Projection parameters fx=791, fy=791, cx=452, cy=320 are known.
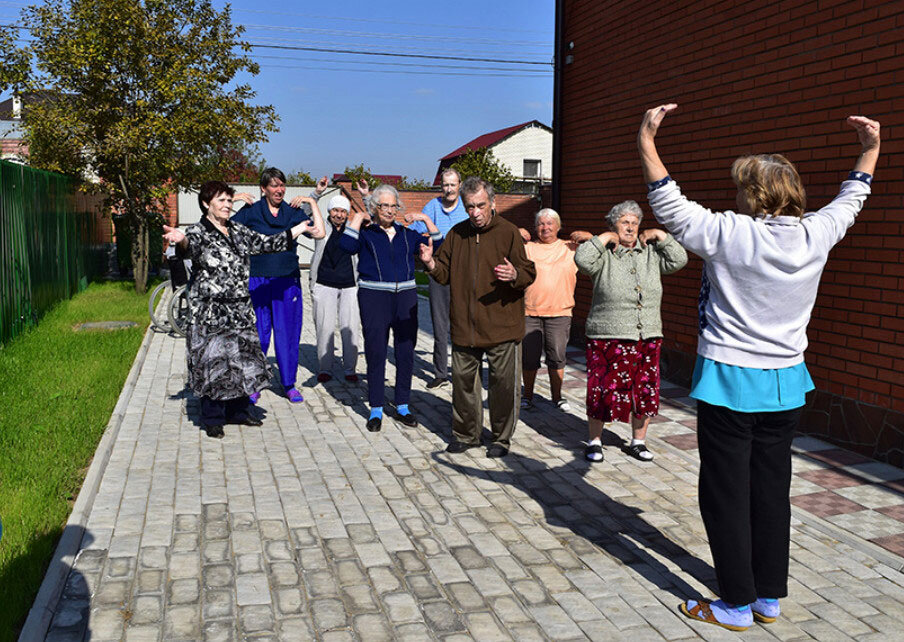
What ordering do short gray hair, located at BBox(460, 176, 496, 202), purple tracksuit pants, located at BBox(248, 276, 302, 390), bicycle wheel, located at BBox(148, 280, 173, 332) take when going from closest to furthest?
short gray hair, located at BBox(460, 176, 496, 202) < purple tracksuit pants, located at BBox(248, 276, 302, 390) < bicycle wheel, located at BBox(148, 280, 173, 332)

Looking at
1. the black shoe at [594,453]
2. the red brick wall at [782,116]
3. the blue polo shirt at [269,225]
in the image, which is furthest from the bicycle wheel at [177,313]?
the black shoe at [594,453]

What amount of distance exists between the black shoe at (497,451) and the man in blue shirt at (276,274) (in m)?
2.36

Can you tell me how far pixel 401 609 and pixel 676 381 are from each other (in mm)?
5495

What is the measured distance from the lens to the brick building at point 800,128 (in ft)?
18.9

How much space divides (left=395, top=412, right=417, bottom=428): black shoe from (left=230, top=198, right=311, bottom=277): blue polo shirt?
1682 millimetres

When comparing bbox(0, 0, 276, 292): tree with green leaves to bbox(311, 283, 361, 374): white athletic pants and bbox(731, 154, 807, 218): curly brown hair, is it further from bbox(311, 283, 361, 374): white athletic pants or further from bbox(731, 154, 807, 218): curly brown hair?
bbox(731, 154, 807, 218): curly brown hair

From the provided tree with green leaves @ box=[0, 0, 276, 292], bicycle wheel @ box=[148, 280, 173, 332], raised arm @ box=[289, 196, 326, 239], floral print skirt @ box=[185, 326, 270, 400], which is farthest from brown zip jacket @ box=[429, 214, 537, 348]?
tree with green leaves @ box=[0, 0, 276, 292]

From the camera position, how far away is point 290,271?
723cm

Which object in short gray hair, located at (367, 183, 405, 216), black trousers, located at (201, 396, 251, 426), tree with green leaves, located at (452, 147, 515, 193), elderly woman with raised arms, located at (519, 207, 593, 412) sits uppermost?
tree with green leaves, located at (452, 147, 515, 193)

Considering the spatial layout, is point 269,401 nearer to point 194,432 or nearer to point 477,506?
point 194,432

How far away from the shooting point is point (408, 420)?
6.69m

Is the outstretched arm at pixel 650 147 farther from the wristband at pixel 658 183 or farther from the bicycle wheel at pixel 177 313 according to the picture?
the bicycle wheel at pixel 177 313

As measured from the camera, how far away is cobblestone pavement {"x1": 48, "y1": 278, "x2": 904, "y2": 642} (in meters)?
3.43

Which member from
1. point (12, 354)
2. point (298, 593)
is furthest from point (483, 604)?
point (12, 354)
